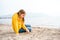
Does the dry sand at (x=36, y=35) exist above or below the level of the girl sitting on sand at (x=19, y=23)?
below

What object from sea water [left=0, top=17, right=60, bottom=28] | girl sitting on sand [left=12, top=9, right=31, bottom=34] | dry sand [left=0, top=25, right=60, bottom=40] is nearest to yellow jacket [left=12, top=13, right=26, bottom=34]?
girl sitting on sand [left=12, top=9, right=31, bottom=34]

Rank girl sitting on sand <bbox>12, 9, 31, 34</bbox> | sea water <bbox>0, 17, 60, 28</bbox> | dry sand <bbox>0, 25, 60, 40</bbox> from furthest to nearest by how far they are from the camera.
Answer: sea water <bbox>0, 17, 60, 28</bbox> → girl sitting on sand <bbox>12, 9, 31, 34</bbox> → dry sand <bbox>0, 25, 60, 40</bbox>

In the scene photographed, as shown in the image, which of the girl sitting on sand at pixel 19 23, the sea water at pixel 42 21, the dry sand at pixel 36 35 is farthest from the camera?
the sea water at pixel 42 21

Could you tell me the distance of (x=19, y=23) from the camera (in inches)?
156

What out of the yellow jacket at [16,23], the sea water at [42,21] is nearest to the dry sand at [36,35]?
the yellow jacket at [16,23]

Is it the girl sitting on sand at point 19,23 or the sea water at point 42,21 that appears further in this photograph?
the sea water at point 42,21

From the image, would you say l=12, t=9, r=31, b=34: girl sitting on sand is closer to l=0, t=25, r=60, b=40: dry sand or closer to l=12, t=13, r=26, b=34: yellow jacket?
l=12, t=13, r=26, b=34: yellow jacket

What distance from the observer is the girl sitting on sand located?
152 inches

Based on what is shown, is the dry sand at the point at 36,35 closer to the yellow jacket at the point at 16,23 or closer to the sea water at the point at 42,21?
the yellow jacket at the point at 16,23

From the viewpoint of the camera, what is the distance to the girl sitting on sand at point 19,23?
385 centimetres

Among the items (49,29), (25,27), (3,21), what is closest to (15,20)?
(25,27)

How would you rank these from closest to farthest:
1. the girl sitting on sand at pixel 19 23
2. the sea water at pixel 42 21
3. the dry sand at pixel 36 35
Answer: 1. the dry sand at pixel 36 35
2. the girl sitting on sand at pixel 19 23
3. the sea water at pixel 42 21

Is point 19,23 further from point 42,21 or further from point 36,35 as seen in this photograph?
point 42,21

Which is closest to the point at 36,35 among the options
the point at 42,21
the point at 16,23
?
the point at 16,23
